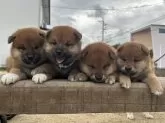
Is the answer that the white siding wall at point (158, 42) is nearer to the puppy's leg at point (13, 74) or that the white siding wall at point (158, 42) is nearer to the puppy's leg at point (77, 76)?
the puppy's leg at point (13, 74)

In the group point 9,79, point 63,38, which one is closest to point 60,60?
point 63,38

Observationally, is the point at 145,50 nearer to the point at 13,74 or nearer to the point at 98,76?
the point at 98,76

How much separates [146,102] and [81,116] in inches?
203

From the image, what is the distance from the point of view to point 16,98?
2.53 metres

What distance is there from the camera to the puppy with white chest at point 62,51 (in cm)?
305

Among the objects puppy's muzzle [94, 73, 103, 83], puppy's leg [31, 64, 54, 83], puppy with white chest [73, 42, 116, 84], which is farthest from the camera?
puppy with white chest [73, 42, 116, 84]

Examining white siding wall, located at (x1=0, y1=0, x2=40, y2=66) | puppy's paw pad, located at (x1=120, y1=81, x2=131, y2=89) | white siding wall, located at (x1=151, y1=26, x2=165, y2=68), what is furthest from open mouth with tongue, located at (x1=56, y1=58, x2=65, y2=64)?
white siding wall, located at (x1=151, y1=26, x2=165, y2=68)

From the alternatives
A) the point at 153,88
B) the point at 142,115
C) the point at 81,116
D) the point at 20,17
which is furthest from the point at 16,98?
the point at 20,17

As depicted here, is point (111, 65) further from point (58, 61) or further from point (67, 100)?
point (67, 100)

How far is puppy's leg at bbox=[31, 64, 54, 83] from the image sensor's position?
2646 mm

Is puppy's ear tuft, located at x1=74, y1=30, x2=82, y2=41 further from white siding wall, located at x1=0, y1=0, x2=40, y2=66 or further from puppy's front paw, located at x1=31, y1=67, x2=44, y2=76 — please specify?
white siding wall, located at x1=0, y1=0, x2=40, y2=66

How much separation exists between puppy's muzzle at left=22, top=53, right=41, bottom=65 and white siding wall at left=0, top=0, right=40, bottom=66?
31.1ft

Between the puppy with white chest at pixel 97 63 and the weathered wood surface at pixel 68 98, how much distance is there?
10.7 inches

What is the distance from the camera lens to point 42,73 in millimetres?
2750
